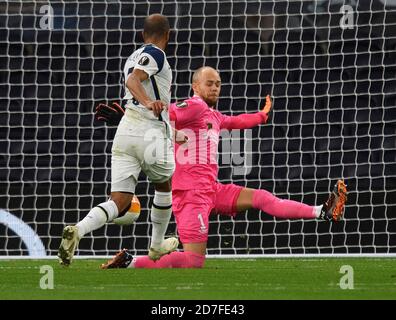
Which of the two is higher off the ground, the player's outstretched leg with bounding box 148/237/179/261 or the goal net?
the goal net

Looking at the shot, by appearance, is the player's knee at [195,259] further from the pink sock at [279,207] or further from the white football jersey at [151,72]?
the white football jersey at [151,72]

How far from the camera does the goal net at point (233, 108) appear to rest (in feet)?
38.0

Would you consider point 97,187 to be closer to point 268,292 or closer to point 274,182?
point 274,182

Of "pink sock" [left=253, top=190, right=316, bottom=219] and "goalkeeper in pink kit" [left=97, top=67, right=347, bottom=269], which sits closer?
"goalkeeper in pink kit" [left=97, top=67, right=347, bottom=269]

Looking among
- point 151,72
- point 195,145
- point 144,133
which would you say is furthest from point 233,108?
point 151,72

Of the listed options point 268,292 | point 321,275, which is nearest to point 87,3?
point 321,275

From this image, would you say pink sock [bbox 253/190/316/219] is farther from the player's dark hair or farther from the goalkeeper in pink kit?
the player's dark hair

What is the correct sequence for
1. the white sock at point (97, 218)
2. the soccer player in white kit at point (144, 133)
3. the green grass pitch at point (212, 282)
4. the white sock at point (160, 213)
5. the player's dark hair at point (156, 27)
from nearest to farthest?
the green grass pitch at point (212, 282) → the white sock at point (97, 218) → the soccer player in white kit at point (144, 133) → the player's dark hair at point (156, 27) → the white sock at point (160, 213)

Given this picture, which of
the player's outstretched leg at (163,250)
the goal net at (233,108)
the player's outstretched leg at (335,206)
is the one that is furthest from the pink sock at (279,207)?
the goal net at (233,108)

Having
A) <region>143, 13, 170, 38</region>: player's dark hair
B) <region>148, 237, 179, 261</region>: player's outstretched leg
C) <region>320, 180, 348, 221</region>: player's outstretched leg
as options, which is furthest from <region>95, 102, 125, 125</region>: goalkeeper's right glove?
<region>320, 180, 348, 221</region>: player's outstretched leg

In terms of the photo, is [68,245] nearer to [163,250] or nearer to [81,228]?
[81,228]

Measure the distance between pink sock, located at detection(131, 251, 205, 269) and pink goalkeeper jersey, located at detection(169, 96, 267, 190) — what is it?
54cm

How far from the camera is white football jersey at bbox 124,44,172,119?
8.08 metres

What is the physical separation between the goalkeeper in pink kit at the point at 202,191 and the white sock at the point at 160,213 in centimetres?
19
